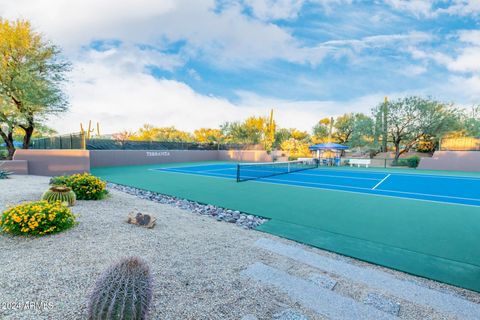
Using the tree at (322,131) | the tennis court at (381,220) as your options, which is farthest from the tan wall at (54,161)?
the tree at (322,131)

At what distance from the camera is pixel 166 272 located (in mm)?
2641

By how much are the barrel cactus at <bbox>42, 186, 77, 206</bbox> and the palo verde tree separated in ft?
31.9

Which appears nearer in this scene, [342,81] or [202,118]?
[342,81]

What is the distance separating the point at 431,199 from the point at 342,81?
16881 millimetres

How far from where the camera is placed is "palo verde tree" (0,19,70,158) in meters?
11.4

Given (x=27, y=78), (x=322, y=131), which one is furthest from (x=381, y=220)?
(x=322, y=131)

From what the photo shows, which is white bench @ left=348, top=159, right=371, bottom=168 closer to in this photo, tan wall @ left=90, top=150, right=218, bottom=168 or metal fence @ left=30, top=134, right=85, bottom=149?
tan wall @ left=90, top=150, right=218, bottom=168

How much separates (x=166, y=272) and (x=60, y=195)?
12.3ft

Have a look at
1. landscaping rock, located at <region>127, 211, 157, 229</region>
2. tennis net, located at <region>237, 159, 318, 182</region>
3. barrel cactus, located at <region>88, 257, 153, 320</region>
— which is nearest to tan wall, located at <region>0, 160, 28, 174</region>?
landscaping rock, located at <region>127, 211, 157, 229</region>

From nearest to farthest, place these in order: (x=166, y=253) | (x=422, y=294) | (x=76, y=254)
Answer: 1. (x=422, y=294)
2. (x=76, y=254)
3. (x=166, y=253)

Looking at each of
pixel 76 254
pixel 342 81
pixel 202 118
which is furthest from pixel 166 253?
pixel 202 118

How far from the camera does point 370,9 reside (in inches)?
421

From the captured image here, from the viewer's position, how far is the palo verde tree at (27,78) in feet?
37.3

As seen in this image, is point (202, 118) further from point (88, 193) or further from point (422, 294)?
point (422, 294)
